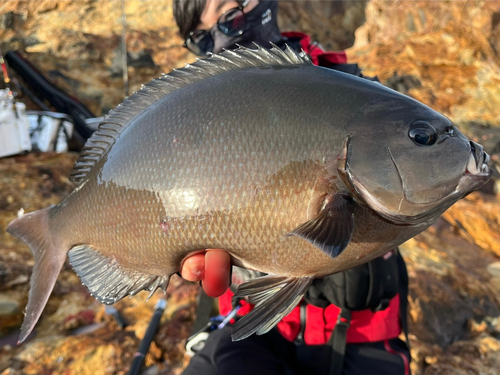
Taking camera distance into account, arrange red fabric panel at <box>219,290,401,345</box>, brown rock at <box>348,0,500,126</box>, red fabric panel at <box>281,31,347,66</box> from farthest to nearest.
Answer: brown rock at <box>348,0,500,126</box> → red fabric panel at <box>281,31,347,66</box> → red fabric panel at <box>219,290,401,345</box>

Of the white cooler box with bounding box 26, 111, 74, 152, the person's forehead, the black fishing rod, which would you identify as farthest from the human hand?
the white cooler box with bounding box 26, 111, 74, 152

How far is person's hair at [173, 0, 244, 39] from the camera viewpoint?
172 cm

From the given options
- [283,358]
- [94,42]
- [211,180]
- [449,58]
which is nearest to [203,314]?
[283,358]

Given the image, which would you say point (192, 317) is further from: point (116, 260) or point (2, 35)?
point (2, 35)

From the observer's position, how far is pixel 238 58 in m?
1.06

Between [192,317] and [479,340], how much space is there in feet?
6.42

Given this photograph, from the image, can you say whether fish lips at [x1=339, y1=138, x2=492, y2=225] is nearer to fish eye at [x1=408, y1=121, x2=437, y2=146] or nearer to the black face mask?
fish eye at [x1=408, y1=121, x2=437, y2=146]

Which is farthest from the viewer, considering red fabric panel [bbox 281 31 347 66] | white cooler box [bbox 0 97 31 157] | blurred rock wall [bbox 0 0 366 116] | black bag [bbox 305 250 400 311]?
blurred rock wall [bbox 0 0 366 116]

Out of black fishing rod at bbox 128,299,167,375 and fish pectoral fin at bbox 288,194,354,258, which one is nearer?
fish pectoral fin at bbox 288,194,354,258

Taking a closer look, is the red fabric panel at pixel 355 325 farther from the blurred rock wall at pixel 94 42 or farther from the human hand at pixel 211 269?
the blurred rock wall at pixel 94 42

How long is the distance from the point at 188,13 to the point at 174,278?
1.89 metres

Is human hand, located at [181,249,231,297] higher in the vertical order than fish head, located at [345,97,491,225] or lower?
lower

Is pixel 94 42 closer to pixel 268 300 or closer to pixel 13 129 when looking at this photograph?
pixel 13 129

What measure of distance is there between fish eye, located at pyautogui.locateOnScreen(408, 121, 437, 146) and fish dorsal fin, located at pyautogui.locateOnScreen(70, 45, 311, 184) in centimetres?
40
